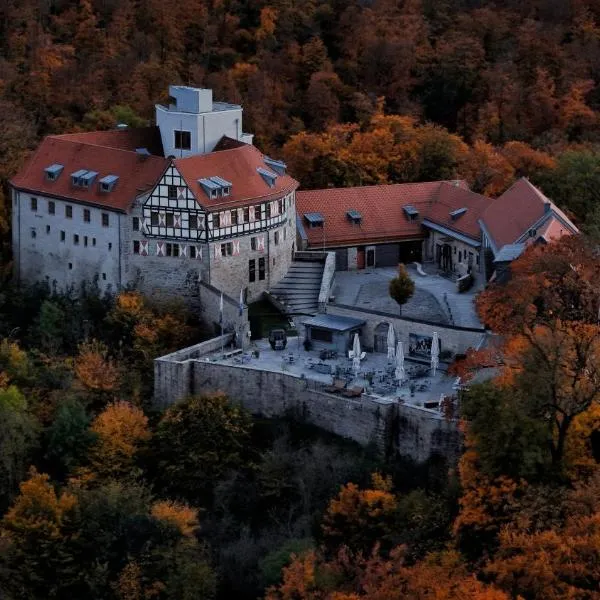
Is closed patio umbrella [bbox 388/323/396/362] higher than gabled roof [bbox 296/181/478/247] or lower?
lower

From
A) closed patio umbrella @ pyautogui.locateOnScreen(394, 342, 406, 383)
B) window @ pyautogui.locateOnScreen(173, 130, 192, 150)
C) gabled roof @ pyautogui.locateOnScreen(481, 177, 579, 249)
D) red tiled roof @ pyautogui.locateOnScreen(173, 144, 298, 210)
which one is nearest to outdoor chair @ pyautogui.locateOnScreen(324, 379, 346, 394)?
closed patio umbrella @ pyautogui.locateOnScreen(394, 342, 406, 383)

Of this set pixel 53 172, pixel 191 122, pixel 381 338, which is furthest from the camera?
pixel 191 122

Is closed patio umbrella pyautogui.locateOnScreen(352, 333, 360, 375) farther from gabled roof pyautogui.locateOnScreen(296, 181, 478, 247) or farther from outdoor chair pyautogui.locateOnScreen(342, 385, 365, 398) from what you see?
gabled roof pyautogui.locateOnScreen(296, 181, 478, 247)

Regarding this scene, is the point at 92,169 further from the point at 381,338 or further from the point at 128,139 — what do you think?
the point at 381,338

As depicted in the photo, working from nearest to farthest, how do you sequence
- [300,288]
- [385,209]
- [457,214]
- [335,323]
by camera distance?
[335,323] < [300,288] < [457,214] < [385,209]

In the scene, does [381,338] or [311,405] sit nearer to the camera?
[311,405]

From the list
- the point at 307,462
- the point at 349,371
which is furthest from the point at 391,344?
the point at 307,462

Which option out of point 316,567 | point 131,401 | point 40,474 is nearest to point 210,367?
point 131,401

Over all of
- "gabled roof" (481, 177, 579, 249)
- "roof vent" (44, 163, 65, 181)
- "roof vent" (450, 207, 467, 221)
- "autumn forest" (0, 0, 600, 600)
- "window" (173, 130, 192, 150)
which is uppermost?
"window" (173, 130, 192, 150)
